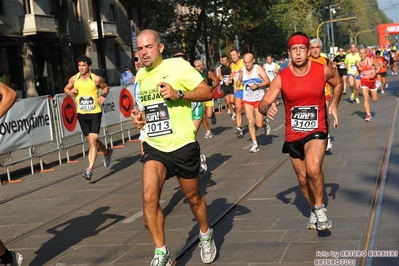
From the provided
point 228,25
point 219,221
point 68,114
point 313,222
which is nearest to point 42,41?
point 228,25

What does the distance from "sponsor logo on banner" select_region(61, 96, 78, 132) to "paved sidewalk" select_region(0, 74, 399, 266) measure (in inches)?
47.3

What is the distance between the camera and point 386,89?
3020 centimetres

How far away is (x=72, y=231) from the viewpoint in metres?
7.89

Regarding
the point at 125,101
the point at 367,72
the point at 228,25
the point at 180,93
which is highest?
the point at 228,25

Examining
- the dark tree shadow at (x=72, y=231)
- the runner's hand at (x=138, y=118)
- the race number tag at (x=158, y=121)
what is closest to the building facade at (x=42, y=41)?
the dark tree shadow at (x=72, y=231)

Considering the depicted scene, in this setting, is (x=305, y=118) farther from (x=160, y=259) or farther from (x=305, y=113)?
(x=160, y=259)

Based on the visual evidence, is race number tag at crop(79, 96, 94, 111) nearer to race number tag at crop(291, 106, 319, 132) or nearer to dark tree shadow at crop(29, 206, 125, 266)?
dark tree shadow at crop(29, 206, 125, 266)

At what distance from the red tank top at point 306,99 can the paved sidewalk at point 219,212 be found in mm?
951

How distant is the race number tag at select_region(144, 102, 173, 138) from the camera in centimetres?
587

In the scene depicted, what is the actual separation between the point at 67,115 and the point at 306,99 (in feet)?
29.9

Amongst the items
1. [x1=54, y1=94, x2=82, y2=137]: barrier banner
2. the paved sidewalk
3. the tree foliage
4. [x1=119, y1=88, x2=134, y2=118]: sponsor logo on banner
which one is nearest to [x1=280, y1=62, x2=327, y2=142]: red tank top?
the paved sidewalk

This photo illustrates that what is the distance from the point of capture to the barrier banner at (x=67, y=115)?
14.9m

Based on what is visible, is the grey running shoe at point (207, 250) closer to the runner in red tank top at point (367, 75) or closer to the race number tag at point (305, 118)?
the race number tag at point (305, 118)

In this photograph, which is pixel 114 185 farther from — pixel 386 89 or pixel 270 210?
pixel 386 89
